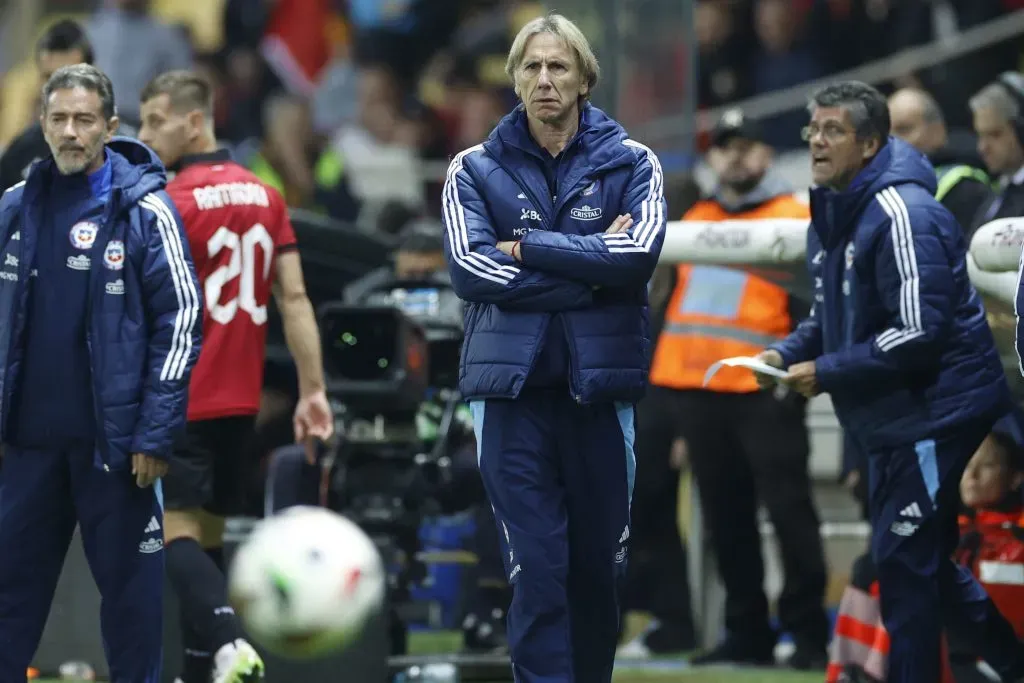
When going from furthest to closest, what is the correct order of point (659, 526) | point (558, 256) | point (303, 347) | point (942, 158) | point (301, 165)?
point (301, 165), point (659, 526), point (942, 158), point (303, 347), point (558, 256)

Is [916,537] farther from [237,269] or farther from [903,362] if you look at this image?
[237,269]

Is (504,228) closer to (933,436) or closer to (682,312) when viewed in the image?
(933,436)

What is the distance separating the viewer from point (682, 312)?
9.99 metres

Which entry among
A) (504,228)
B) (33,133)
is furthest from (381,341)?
(504,228)

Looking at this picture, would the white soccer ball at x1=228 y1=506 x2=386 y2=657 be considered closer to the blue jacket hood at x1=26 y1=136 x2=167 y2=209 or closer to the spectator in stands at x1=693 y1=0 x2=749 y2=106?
the blue jacket hood at x1=26 y1=136 x2=167 y2=209

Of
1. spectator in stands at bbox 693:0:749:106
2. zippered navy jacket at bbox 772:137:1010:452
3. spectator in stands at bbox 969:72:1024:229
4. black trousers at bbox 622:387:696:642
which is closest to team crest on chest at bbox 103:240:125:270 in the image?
zippered navy jacket at bbox 772:137:1010:452

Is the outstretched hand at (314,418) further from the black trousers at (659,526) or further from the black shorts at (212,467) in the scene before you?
the black trousers at (659,526)

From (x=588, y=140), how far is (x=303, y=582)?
185cm

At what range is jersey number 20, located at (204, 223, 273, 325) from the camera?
27.0 feet

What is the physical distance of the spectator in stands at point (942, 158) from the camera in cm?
893

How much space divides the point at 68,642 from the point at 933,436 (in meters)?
3.85

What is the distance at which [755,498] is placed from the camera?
10.1m

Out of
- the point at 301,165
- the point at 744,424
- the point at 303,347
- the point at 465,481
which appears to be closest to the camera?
the point at 303,347

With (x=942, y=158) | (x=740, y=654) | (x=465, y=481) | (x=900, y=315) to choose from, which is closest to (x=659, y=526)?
(x=740, y=654)
